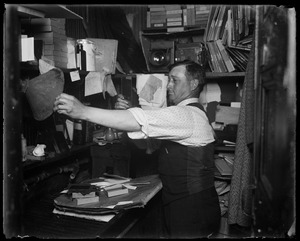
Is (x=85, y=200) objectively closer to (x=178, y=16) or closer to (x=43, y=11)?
(x=43, y=11)

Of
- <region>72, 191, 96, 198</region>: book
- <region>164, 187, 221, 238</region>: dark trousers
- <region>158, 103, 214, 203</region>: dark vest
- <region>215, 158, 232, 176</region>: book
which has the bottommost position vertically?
<region>164, 187, 221, 238</region>: dark trousers

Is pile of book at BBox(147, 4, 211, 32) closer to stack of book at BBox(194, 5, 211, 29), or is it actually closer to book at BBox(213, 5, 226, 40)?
stack of book at BBox(194, 5, 211, 29)

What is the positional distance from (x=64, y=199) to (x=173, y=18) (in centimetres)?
184

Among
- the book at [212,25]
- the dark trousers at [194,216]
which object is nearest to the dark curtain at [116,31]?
the book at [212,25]

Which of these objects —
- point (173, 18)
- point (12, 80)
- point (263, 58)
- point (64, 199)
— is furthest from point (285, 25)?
point (173, 18)

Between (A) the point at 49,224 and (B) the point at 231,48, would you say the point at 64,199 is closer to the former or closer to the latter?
(A) the point at 49,224

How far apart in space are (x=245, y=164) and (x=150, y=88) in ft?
4.04

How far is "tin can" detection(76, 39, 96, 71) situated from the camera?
2.61 m

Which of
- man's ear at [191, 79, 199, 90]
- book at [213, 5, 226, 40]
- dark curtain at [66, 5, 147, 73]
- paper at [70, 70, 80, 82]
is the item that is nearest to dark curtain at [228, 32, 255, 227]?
man's ear at [191, 79, 199, 90]

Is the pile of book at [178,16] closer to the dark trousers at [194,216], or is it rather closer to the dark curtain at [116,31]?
the dark curtain at [116,31]

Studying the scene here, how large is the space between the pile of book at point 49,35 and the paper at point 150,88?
690 mm

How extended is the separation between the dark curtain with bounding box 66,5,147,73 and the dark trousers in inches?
60.3

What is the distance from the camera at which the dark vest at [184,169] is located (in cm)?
202

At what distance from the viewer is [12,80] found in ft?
4.52
